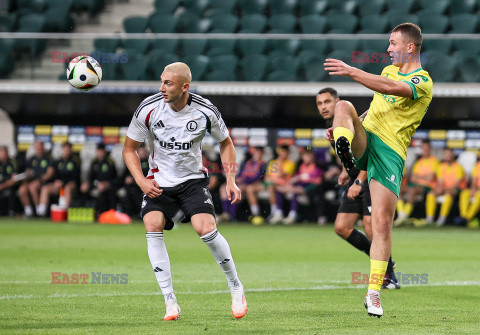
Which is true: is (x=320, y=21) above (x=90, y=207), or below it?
above

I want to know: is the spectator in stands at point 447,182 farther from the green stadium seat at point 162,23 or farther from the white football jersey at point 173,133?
the white football jersey at point 173,133

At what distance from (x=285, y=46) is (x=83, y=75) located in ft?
36.9

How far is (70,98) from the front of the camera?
1942 cm

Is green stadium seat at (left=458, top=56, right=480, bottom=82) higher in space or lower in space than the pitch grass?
higher

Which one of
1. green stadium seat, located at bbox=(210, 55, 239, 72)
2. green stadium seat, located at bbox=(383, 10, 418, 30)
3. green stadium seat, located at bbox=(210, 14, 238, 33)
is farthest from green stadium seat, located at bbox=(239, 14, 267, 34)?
green stadium seat, located at bbox=(383, 10, 418, 30)

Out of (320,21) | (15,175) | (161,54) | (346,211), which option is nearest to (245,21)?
(320,21)

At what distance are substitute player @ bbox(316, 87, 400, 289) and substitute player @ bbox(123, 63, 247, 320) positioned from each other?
205 cm

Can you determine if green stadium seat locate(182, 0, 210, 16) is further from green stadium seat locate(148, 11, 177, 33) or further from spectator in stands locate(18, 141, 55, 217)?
spectator in stands locate(18, 141, 55, 217)

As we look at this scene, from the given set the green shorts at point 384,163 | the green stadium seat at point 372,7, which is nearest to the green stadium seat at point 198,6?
the green stadium seat at point 372,7

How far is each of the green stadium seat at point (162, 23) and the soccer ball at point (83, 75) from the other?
12.9 metres

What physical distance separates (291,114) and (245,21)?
2.78m

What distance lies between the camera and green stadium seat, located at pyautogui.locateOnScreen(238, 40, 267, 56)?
18.7 metres

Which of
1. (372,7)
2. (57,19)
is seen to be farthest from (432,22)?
(57,19)

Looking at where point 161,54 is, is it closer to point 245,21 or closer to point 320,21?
point 245,21
